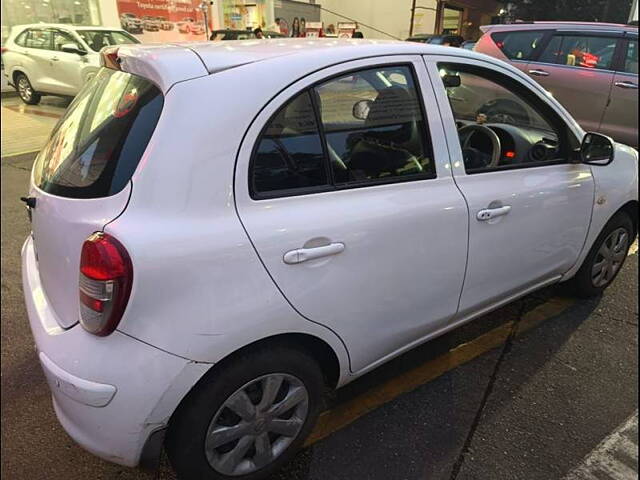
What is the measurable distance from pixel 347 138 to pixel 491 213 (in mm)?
756

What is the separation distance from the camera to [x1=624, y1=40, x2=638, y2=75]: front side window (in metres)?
4.34

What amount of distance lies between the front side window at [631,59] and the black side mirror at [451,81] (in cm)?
318

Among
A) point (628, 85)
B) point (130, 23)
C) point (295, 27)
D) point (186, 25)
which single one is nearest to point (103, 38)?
point (130, 23)

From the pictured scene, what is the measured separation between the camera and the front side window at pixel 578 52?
4.57 m

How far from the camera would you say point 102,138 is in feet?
5.42

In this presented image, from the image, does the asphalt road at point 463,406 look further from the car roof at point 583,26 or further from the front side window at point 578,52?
the front side window at point 578,52

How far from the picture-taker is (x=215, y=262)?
148 centimetres

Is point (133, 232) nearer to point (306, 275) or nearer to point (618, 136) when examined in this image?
point (306, 275)

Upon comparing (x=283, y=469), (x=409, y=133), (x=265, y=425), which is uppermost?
(x=409, y=133)

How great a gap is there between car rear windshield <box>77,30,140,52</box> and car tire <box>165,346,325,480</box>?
10.6ft

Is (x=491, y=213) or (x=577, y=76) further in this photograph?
(x=577, y=76)

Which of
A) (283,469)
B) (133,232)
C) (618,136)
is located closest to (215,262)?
(133,232)

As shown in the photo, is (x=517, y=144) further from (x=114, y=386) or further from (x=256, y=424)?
(x=114, y=386)

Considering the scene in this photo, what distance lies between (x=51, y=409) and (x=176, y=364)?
1.15m
